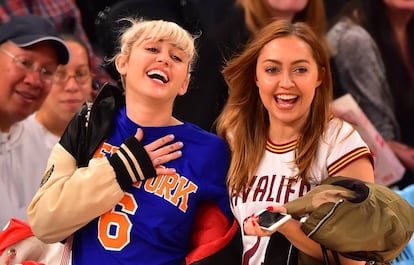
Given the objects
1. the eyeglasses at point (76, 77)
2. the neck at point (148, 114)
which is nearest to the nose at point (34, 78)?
the eyeglasses at point (76, 77)

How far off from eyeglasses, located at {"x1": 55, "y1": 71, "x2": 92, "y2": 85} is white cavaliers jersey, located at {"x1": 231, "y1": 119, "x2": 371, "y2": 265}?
117 cm

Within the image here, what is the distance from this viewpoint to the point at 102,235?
7.67ft

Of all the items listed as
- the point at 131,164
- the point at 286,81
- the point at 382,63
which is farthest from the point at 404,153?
the point at 131,164

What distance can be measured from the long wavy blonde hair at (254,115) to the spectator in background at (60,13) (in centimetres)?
118

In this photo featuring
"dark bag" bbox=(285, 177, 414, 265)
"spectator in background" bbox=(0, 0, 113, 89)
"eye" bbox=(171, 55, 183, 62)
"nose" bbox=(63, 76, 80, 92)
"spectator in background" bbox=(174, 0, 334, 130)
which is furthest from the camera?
"spectator in background" bbox=(0, 0, 113, 89)

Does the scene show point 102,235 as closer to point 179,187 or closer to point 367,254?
point 179,187

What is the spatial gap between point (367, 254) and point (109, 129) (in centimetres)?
70

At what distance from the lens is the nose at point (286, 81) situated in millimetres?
2369

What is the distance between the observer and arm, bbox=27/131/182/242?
229 cm

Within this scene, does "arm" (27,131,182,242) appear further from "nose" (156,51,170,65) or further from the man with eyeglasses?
the man with eyeglasses

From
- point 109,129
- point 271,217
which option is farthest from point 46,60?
point 271,217

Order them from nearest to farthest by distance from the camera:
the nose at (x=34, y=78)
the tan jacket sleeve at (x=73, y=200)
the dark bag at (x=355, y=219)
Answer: the dark bag at (x=355, y=219), the tan jacket sleeve at (x=73, y=200), the nose at (x=34, y=78)

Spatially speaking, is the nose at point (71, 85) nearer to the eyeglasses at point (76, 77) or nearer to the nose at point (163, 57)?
the eyeglasses at point (76, 77)

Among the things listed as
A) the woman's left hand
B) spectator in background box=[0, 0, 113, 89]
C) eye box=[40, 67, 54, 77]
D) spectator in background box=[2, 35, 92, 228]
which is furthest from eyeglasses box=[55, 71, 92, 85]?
the woman's left hand
